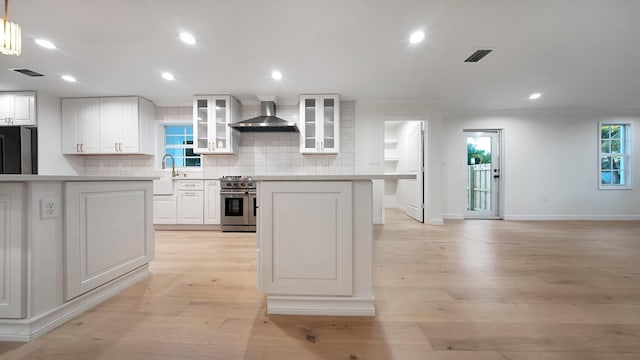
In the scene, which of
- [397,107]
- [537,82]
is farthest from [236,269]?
[537,82]

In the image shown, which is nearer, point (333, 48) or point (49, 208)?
point (49, 208)

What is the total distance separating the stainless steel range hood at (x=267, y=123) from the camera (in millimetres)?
4022

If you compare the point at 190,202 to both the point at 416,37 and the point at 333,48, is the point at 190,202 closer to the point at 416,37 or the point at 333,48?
the point at 333,48

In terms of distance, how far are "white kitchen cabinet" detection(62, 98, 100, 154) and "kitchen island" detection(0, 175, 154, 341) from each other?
3534 mm

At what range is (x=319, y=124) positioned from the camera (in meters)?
4.29

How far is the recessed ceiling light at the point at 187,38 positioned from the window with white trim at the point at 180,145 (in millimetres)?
2516

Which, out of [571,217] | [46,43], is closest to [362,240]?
[46,43]

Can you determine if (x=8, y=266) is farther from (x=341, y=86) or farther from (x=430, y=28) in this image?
(x=341, y=86)

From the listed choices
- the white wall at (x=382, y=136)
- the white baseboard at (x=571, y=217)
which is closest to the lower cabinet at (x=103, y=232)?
the white wall at (x=382, y=136)

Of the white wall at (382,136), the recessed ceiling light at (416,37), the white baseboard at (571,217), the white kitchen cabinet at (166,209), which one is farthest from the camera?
the white baseboard at (571,217)

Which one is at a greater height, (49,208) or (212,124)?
(212,124)

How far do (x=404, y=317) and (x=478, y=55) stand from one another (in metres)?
2.97

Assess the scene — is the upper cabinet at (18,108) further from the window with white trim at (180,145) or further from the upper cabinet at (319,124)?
the upper cabinet at (319,124)

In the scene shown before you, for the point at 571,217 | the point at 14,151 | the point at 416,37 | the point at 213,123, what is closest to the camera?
the point at 14,151
